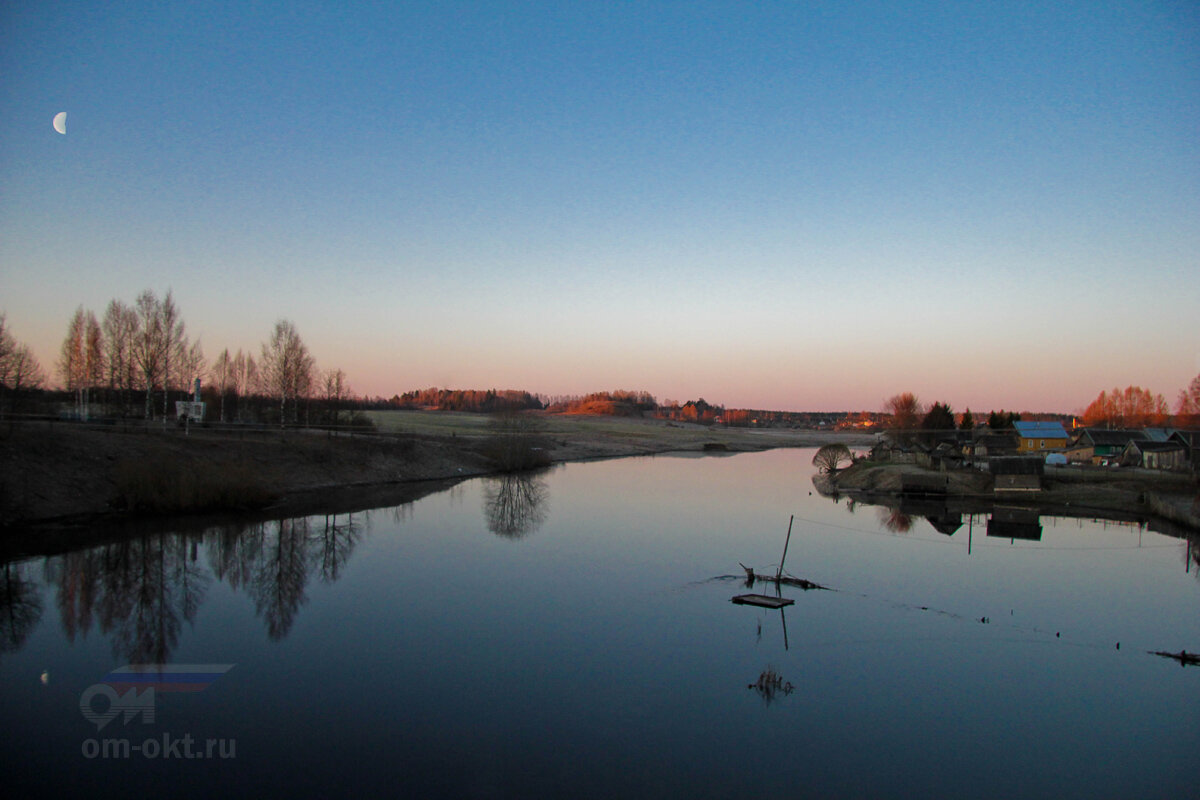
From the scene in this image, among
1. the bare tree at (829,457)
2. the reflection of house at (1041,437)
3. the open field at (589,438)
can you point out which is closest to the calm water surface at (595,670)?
the bare tree at (829,457)

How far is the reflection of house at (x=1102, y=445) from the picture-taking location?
5085 centimetres

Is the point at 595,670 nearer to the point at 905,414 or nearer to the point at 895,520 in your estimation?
the point at 895,520

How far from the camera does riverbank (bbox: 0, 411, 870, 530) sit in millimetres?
25641

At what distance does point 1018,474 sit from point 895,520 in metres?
13.2

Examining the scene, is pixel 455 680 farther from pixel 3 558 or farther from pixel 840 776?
pixel 3 558

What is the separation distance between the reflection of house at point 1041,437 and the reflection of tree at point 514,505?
4394 centimetres

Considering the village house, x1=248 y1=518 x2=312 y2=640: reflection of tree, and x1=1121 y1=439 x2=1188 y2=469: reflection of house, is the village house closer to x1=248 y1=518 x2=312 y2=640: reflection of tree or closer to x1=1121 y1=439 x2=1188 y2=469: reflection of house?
x1=1121 y1=439 x2=1188 y2=469: reflection of house

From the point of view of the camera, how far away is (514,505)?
113 ft

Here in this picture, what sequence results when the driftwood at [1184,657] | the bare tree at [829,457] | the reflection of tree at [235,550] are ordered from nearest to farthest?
the driftwood at [1184,657], the reflection of tree at [235,550], the bare tree at [829,457]

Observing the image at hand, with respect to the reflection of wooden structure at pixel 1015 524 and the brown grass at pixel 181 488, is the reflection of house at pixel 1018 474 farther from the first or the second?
the brown grass at pixel 181 488

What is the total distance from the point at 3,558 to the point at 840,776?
76.1 ft

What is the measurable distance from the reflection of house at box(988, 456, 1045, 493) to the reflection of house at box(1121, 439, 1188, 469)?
33.5 feet

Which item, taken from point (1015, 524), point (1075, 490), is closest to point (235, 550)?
point (1015, 524)

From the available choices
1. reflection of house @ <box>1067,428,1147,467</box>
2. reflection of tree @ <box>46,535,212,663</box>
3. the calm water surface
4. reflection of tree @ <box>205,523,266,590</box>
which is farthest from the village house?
reflection of tree @ <box>46,535,212,663</box>
